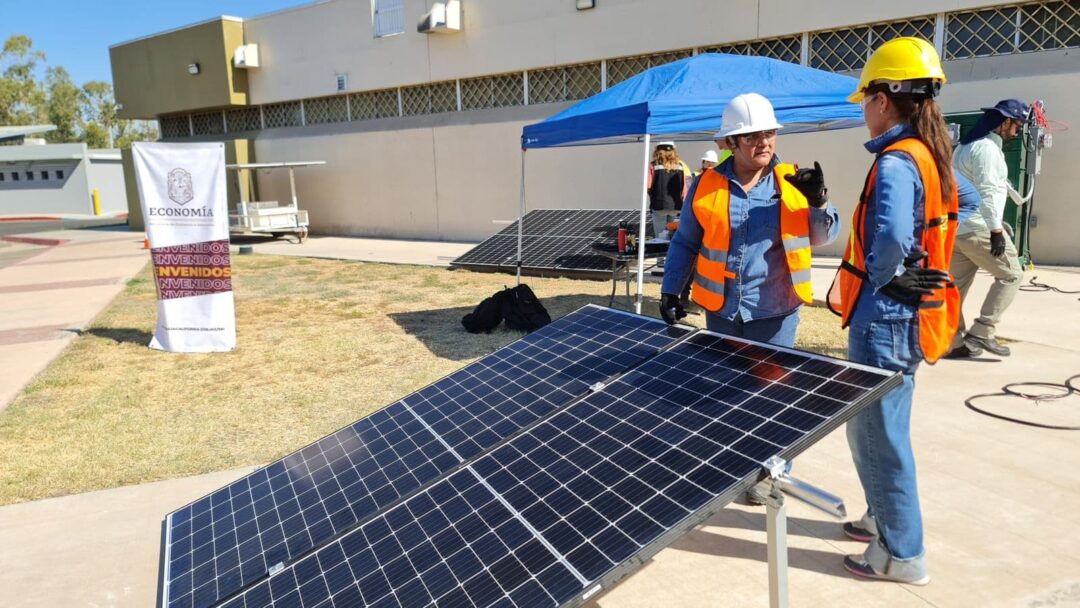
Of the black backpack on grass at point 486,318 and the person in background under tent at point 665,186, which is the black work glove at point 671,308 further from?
the person in background under tent at point 665,186

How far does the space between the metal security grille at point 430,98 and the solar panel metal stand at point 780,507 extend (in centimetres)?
1700

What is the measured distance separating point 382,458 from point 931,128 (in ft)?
7.94

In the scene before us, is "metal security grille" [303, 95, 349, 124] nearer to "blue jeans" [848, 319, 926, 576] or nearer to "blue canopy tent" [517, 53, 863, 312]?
"blue canopy tent" [517, 53, 863, 312]

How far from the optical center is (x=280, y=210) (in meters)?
19.3

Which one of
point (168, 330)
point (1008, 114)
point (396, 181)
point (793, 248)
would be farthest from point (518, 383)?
point (396, 181)

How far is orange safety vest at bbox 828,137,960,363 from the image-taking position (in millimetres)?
2723

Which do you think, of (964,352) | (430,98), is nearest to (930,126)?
(964,352)

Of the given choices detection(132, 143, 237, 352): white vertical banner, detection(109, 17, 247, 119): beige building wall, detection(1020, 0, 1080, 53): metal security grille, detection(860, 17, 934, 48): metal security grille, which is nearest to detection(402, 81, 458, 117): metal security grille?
detection(109, 17, 247, 119): beige building wall

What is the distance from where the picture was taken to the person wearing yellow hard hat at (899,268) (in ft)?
8.82

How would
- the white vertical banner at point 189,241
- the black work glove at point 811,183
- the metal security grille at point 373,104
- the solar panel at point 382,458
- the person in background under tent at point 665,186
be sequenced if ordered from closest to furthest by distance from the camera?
the solar panel at point 382,458 < the black work glove at point 811,183 < the white vertical banner at point 189,241 < the person in background under tent at point 665,186 < the metal security grille at point 373,104

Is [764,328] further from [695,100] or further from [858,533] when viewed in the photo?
[695,100]

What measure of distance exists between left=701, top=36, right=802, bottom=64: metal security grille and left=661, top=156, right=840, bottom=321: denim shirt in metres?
9.95

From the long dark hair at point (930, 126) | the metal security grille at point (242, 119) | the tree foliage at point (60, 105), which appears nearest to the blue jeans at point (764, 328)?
the long dark hair at point (930, 126)

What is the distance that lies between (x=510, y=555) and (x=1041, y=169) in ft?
38.3
